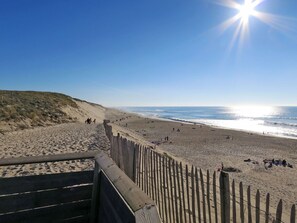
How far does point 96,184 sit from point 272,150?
72.5ft

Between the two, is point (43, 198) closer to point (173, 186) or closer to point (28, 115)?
point (173, 186)

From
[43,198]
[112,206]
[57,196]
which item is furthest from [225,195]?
[43,198]

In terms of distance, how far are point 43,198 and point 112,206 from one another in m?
1.44

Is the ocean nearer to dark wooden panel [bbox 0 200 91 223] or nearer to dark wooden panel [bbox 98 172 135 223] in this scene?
dark wooden panel [bbox 0 200 91 223]

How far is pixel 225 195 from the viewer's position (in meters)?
2.78

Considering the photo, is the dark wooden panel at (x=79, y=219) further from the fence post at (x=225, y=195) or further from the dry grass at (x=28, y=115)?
the dry grass at (x=28, y=115)

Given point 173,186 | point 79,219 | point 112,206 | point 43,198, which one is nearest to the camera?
point 112,206

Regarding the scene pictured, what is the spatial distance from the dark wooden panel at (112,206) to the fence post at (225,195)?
3.49ft

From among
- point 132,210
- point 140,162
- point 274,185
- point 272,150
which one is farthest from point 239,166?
point 132,210

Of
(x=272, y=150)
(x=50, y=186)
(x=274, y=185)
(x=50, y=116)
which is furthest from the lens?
(x=50, y=116)

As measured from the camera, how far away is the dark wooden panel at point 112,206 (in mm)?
2021

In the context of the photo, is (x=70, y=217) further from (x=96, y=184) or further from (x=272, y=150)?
(x=272, y=150)

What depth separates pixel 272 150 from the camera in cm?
2266

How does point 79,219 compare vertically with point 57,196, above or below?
below
